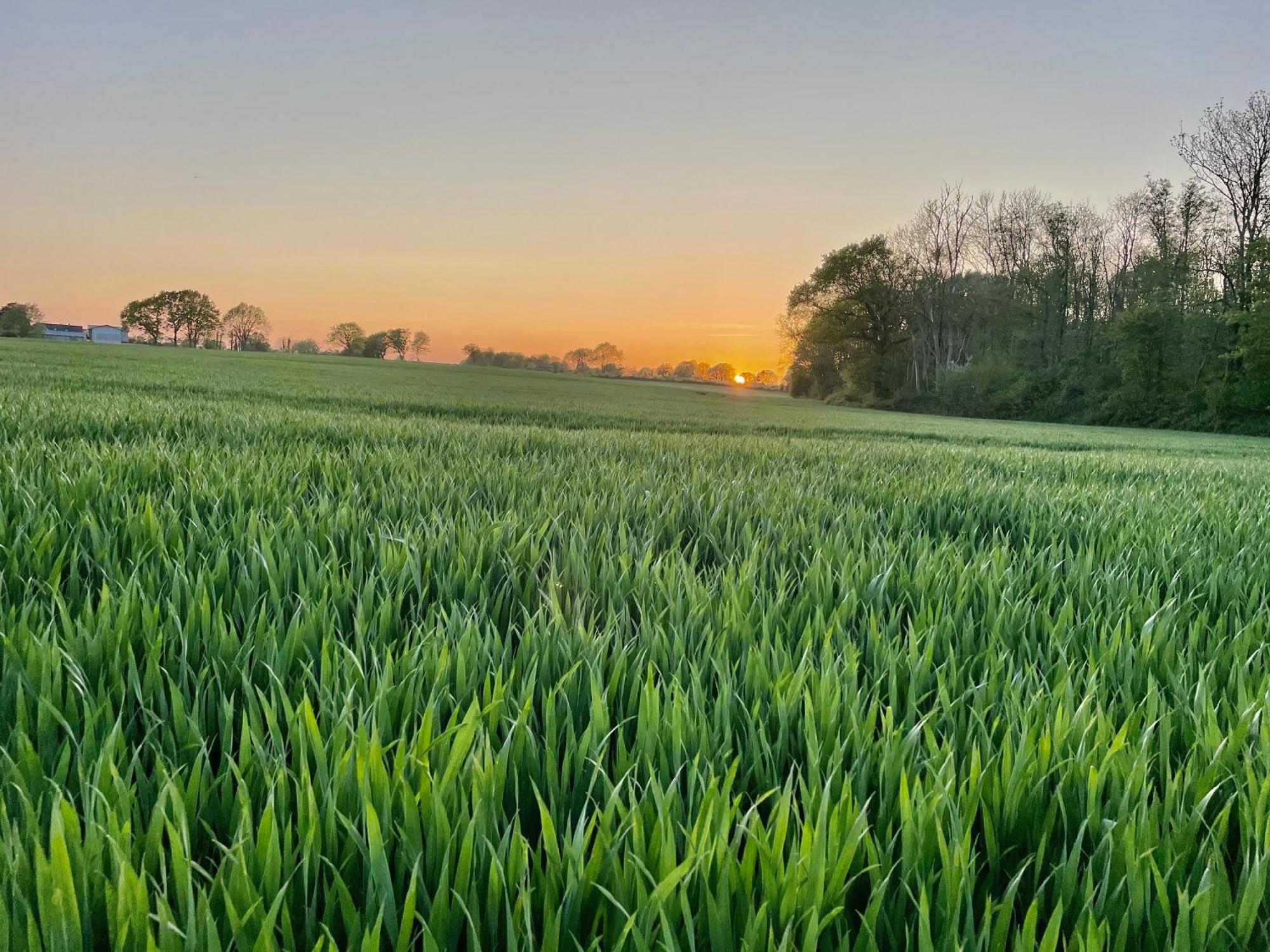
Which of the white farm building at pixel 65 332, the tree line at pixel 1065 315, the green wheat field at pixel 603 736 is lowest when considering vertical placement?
the green wheat field at pixel 603 736

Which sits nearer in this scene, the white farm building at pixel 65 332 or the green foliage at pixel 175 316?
the green foliage at pixel 175 316

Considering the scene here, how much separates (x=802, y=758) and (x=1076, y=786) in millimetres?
326

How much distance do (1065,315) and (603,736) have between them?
164 feet

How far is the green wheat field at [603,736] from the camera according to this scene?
60cm

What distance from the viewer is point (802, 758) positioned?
37.1 inches

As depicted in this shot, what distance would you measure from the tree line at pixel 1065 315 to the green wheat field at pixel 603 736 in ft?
127

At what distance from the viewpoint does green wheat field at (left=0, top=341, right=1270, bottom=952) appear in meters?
0.60

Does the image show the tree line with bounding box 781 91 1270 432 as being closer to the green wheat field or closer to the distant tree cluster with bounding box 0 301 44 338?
the green wheat field

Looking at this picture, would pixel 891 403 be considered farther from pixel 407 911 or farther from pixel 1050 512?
pixel 407 911

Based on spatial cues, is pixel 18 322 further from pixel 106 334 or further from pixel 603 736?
pixel 603 736

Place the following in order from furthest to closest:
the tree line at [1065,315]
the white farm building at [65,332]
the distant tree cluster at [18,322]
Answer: the white farm building at [65,332], the distant tree cluster at [18,322], the tree line at [1065,315]

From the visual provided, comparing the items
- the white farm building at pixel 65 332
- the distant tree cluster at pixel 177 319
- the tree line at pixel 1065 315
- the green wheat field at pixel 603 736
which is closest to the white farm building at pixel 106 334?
the white farm building at pixel 65 332

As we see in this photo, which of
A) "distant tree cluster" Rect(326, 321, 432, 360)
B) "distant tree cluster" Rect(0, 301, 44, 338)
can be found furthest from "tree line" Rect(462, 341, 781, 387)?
"distant tree cluster" Rect(0, 301, 44, 338)

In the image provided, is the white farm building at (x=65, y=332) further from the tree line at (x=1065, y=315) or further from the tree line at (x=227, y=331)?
the tree line at (x=1065, y=315)
